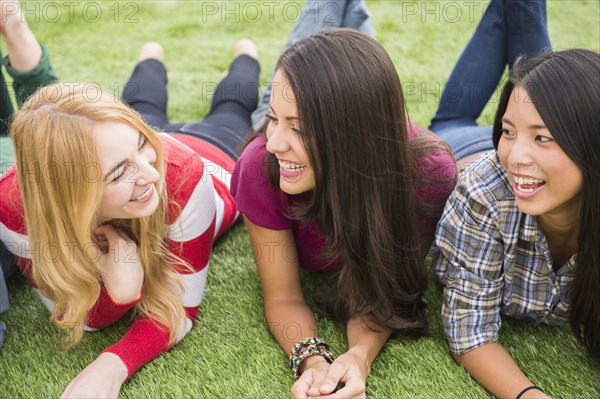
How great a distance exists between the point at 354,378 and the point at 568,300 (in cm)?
58

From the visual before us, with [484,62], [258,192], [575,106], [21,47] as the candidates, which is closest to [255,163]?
[258,192]

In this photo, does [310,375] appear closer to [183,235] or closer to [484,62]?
[183,235]

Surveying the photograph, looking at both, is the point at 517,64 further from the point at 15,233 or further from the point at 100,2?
the point at 100,2

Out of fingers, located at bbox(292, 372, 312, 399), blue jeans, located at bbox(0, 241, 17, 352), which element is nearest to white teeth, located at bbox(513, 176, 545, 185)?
fingers, located at bbox(292, 372, 312, 399)

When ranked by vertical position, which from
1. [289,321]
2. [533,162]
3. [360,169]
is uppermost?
[533,162]

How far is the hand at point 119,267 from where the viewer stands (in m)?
1.71

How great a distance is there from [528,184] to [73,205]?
101 centimetres

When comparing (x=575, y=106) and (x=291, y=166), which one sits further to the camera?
(x=291, y=166)

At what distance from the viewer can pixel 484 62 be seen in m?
2.39

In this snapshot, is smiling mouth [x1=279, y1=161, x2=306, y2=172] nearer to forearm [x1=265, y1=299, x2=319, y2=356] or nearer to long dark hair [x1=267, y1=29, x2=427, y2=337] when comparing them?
long dark hair [x1=267, y1=29, x2=427, y2=337]

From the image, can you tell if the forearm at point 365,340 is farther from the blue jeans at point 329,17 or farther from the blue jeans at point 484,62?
the blue jeans at point 329,17

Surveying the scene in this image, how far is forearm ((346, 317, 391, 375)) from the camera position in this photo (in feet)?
5.62

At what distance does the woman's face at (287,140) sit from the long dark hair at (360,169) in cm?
2

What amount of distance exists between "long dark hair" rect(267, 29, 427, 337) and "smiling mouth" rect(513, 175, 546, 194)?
260mm
